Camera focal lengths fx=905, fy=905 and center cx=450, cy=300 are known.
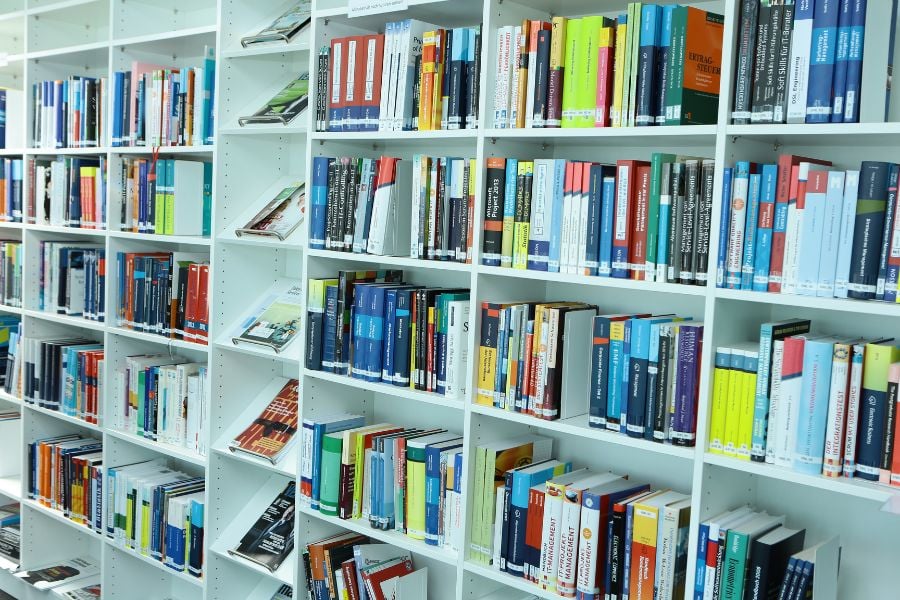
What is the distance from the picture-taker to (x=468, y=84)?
96.1 inches

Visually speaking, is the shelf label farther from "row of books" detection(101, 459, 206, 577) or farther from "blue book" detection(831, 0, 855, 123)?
"row of books" detection(101, 459, 206, 577)

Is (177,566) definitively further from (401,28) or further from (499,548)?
(401,28)

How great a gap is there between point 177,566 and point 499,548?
1529mm

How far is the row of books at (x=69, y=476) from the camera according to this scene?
3723 mm

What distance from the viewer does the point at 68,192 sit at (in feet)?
12.4

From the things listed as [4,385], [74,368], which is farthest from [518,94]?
[4,385]

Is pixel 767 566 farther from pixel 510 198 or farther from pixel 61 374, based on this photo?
pixel 61 374

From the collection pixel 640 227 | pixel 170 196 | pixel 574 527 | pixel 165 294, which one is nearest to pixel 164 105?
pixel 170 196

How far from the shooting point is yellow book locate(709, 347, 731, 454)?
1972mm

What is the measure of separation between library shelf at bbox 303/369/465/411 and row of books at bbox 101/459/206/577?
83 centimetres

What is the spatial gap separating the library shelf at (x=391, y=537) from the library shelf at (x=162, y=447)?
604 mm

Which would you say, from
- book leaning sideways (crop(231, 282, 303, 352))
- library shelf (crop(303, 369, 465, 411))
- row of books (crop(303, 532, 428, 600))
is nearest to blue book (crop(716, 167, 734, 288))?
library shelf (crop(303, 369, 465, 411))

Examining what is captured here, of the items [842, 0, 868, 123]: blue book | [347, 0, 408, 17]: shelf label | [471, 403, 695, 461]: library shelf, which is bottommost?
[471, 403, 695, 461]: library shelf

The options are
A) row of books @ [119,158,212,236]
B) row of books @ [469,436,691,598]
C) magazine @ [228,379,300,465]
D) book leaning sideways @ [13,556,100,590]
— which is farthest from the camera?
book leaning sideways @ [13,556,100,590]
